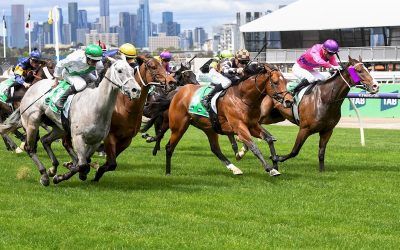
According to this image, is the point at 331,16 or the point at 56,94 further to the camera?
the point at 331,16

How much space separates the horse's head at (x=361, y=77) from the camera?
11.8 meters

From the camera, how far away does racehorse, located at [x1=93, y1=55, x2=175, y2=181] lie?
9.98m

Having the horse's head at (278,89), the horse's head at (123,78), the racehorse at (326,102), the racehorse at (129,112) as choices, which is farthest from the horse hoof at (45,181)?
the racehorse at (326,102)

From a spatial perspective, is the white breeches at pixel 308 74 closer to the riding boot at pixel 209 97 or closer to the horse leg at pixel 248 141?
the riding boot at pixel 209 97

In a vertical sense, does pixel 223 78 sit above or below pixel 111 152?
above

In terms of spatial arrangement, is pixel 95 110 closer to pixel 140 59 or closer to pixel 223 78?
pixel 140 59

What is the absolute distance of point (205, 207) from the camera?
8844 millimetres

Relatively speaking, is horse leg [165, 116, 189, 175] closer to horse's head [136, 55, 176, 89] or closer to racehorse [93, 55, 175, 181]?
racehorse [93, 55, 175, 181]

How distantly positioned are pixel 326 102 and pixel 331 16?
3654 cm

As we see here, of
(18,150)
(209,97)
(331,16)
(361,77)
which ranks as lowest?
(18,150)

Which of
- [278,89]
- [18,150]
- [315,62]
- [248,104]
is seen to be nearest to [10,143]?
[18,150]

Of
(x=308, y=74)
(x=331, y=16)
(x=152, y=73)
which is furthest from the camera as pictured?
(x=331, y=16)

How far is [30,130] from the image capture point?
1081cm

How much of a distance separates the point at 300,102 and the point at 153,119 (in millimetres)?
2822
